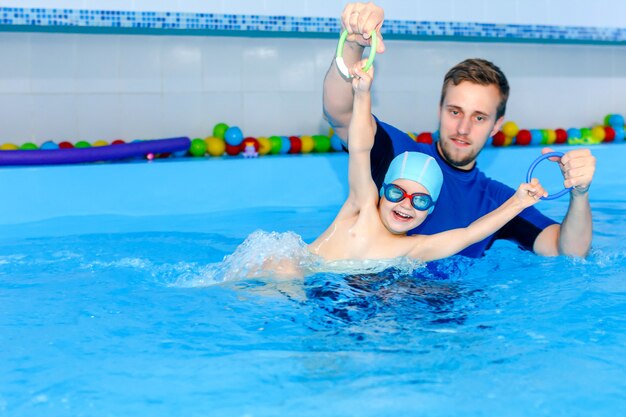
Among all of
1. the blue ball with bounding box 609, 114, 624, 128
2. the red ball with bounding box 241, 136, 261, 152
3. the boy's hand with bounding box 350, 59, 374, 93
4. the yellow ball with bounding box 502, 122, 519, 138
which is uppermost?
the boy's hand with bounding box 350, 59, 374, 93

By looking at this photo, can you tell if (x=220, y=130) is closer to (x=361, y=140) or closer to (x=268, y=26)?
(x=268, y=26)

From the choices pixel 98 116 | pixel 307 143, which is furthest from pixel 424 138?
pixel 98 116

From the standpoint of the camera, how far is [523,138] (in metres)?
8.94

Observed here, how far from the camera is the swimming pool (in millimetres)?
2881

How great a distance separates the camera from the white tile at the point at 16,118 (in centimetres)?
782

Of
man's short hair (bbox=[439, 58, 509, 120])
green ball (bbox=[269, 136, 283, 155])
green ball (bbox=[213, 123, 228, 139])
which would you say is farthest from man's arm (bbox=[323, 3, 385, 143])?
green ball (bbox=[213, 123, 228, 139])

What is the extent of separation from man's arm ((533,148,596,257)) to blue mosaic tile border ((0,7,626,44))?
174 inches

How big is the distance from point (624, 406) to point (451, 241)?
139cm

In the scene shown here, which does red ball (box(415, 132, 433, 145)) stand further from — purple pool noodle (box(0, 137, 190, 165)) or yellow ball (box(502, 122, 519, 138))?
purple pool noodle (box(0, 137, 190, 165))

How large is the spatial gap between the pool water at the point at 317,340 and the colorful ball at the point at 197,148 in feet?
9.30

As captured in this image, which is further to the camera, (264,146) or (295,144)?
(295,144)

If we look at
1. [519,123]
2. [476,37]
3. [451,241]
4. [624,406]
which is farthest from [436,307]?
[519,123]

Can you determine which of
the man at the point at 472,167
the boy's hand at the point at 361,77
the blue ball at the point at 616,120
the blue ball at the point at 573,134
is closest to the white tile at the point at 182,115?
the blue ball at the point at 573,134

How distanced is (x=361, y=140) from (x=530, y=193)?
0.83 metres
